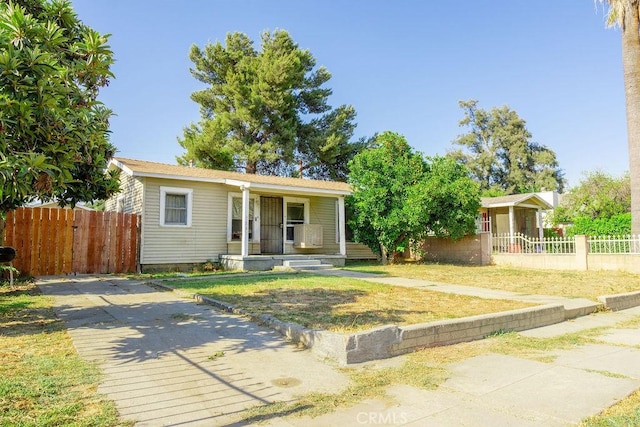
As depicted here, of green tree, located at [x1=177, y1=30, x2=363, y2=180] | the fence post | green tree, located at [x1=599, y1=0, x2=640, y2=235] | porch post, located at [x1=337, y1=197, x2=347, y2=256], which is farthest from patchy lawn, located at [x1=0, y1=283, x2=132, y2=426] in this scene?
green tree, located at [x1=177, y1=30, x2=363, y2=180]

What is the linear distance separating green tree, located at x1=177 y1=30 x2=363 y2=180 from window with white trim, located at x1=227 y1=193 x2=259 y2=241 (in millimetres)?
11886

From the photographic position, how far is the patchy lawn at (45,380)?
2.79 m

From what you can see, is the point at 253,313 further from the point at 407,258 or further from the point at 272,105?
the point at 272,105

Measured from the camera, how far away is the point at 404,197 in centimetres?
1580

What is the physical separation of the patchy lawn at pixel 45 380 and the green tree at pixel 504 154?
40743 mm

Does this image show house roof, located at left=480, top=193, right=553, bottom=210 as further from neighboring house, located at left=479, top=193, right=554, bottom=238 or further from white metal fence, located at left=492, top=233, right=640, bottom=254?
white metal fence, located at left=492, top=233, right=640, bottom=254

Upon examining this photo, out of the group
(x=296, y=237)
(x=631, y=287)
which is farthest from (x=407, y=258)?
(x=631, y=287)

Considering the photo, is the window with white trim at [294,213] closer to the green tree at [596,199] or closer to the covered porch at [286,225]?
the covered porch at [286,225]

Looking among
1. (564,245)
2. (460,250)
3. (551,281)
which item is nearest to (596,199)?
(564,245)

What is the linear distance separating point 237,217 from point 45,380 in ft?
39.8

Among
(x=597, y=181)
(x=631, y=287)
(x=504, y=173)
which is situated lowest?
(x=631, y=287)

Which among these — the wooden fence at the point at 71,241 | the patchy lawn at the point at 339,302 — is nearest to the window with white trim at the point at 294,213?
the wooden fence at the point at 71,241

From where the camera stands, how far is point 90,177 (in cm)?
708

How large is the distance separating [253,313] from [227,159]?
73.1ft
